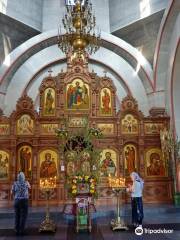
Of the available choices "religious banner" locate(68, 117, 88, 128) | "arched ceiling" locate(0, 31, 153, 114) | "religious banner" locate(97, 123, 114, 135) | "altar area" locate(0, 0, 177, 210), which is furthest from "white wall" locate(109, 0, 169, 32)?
"religious banner" locate(68, 117, 88, 128)

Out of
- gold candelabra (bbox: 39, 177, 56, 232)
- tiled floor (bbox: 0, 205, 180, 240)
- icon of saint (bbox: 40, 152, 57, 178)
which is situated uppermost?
icon of saint (bbox: 40, 152, 57, 178)

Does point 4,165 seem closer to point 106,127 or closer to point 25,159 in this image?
point 25,159

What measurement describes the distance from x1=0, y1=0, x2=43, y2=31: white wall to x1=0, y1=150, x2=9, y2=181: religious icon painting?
7808 millimetres

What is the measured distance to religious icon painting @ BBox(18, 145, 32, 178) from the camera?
12120mm

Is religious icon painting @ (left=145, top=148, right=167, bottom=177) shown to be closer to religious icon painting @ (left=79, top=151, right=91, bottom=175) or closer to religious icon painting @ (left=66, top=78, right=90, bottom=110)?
religious icon painting @ (left=79, top=151, right=91, bottom=175)

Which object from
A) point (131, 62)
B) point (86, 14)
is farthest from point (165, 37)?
point (86, 14)

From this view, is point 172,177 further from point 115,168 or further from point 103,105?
point 103,105

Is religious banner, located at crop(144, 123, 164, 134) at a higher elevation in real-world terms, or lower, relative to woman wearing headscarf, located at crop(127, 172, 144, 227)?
higher

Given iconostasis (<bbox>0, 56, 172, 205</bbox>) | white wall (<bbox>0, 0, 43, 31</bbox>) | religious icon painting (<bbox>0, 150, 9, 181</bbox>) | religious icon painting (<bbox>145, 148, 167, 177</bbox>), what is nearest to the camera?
religious icon painting (<bbox>0, 150, 9, 181</bbox>)

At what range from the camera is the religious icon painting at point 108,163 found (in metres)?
12.2

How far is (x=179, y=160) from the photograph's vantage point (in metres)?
12.2

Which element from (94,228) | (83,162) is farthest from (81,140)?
(94,228)

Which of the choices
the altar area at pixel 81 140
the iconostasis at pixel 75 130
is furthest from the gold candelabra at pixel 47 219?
the iconostasis at pixel 75 130

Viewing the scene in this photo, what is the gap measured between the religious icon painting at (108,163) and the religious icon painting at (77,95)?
7.54 feet
